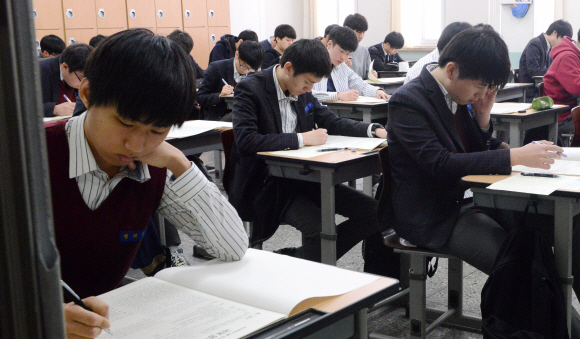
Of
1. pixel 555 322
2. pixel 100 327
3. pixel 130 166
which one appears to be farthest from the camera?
pixel 555 322

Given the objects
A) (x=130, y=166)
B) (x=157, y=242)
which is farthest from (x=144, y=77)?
(x=157, y=242)

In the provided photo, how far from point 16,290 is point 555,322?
1.63m

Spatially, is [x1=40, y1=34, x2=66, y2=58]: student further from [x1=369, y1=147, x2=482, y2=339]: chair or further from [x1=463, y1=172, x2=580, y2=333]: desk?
[x1=463, y1=172, x2=580, y2=333]: desk

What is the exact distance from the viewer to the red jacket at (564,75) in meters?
4.77

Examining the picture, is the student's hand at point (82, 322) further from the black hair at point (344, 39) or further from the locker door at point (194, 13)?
the locker door at point (194, 13)

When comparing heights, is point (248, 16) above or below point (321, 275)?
above

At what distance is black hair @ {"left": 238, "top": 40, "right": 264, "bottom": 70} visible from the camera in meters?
4.51

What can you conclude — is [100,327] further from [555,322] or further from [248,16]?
[248,16]

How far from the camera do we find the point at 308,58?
8.47ft

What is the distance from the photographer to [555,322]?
164 centimetres

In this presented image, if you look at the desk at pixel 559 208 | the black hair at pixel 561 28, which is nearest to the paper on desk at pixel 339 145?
the desk at pixel 559 208

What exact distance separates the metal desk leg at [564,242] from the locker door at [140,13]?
7443 mm

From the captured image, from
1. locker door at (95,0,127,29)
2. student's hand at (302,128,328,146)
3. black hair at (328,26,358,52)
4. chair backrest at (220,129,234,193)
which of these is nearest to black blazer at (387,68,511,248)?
student's hand at (302,128,328,146)

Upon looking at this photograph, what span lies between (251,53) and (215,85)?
453 millimetres
